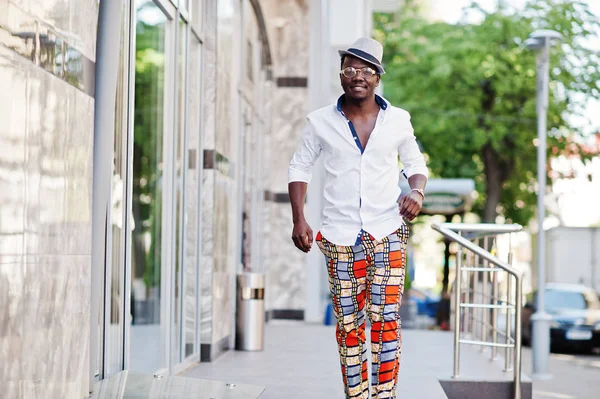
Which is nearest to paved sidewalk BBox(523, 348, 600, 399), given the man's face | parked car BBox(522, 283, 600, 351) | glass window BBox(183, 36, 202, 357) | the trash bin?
parked car BBox(522, 283, 600, 351)

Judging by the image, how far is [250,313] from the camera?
9688 mm

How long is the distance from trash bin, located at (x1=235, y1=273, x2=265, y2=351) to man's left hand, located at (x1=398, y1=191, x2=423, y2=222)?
486 centimetres

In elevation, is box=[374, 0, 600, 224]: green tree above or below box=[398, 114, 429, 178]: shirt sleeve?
above

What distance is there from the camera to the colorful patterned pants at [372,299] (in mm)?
4922

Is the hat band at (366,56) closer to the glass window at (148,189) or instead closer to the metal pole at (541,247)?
the glass window at (148,189)

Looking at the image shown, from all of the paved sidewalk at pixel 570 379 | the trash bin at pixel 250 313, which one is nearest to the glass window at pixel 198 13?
the trash bin at pixel 250 313

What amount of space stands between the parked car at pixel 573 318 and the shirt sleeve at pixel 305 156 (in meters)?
16.5

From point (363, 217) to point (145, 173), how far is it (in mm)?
9263

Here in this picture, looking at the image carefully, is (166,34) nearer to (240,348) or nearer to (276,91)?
(240,348)

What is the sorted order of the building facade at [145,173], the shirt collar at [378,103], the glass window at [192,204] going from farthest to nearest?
the glass window at [192,204]
the shirt collar at [378,103]
the building facade at [145,173]

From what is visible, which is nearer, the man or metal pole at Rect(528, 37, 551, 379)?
the man

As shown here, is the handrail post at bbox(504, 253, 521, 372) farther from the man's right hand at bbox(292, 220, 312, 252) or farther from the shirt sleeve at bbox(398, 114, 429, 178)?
the man's right hand at bbox(292, 220, 312, 252)

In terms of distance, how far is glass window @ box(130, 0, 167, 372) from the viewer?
7723 mm

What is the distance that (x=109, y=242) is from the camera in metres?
→ 5.86
